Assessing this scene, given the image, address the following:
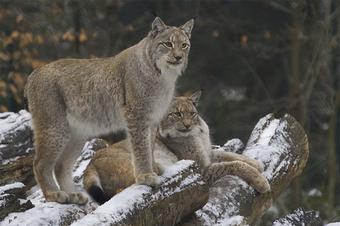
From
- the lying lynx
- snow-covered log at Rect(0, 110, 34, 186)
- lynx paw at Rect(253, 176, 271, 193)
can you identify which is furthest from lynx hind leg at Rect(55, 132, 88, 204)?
lynx paw at Rect(253, 176, 271, 193)

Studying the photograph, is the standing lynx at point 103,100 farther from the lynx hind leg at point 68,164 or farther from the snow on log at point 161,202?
the snow on log at point 161,202

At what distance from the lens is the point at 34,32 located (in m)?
12.7

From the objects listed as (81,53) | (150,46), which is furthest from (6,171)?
(81,53)

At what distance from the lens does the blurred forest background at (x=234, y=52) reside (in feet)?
40.0

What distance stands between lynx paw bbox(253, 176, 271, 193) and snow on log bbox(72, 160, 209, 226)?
82 cm

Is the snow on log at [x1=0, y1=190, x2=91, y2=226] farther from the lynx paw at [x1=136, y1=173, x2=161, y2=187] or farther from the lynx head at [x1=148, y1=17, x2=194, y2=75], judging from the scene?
the lynx head at [x1=148, y1=17, x2=194, y2=75]

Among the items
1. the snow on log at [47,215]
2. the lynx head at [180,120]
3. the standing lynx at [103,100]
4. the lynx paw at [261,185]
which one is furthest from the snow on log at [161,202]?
the lynx head at [180,120]

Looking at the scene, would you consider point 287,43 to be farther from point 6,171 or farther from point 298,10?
point 6,171

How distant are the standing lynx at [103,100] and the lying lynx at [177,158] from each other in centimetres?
20

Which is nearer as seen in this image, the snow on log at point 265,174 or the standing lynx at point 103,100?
the snow on log at point 265,174

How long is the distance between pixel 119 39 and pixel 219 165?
624 centimetres

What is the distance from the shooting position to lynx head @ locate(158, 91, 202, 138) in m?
7.22

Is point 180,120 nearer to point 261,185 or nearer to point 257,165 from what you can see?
point 257,165

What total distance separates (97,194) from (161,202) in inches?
28.2
